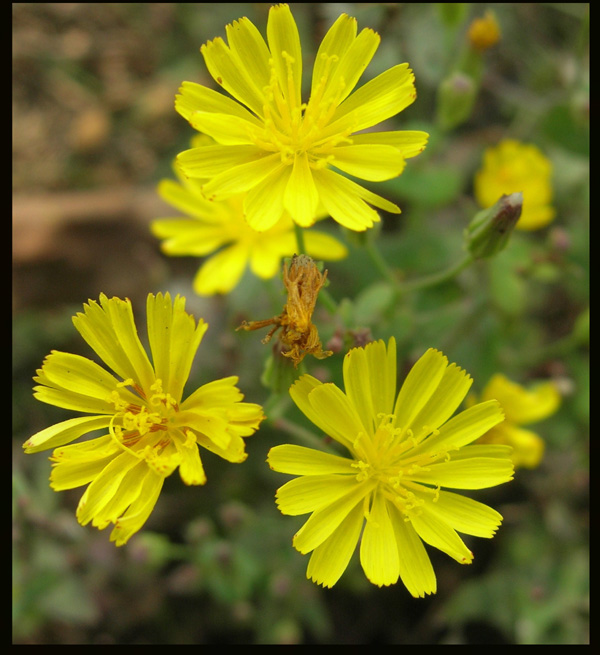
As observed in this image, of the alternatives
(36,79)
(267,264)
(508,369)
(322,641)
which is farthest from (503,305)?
(36,79)

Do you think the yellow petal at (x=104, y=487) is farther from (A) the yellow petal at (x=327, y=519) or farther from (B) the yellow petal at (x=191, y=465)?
(A) the yellow petal at (x=327, y=519)

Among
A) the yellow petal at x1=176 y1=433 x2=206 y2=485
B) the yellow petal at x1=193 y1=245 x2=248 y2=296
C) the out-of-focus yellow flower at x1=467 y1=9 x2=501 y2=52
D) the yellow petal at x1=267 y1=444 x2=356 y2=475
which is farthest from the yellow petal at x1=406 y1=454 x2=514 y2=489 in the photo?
the out-of-focus yellow flower at x1=467 y1=9 x2=501 y2=52

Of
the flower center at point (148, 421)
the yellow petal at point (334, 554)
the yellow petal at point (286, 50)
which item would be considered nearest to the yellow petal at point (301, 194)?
the yellow petal at point (286, 50)

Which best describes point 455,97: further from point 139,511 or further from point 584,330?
point 139,511

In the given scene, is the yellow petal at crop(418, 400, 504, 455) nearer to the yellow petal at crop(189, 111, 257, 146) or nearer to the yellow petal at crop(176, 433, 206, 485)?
the yellow petal at crop(176, 433, 206, 485)

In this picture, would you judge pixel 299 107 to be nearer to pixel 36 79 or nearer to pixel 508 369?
pixel 508 369

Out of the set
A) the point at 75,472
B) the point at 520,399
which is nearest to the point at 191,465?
the point at 75,472

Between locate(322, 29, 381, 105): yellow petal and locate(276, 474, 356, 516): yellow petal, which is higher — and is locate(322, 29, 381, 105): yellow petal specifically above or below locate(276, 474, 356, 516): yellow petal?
above
